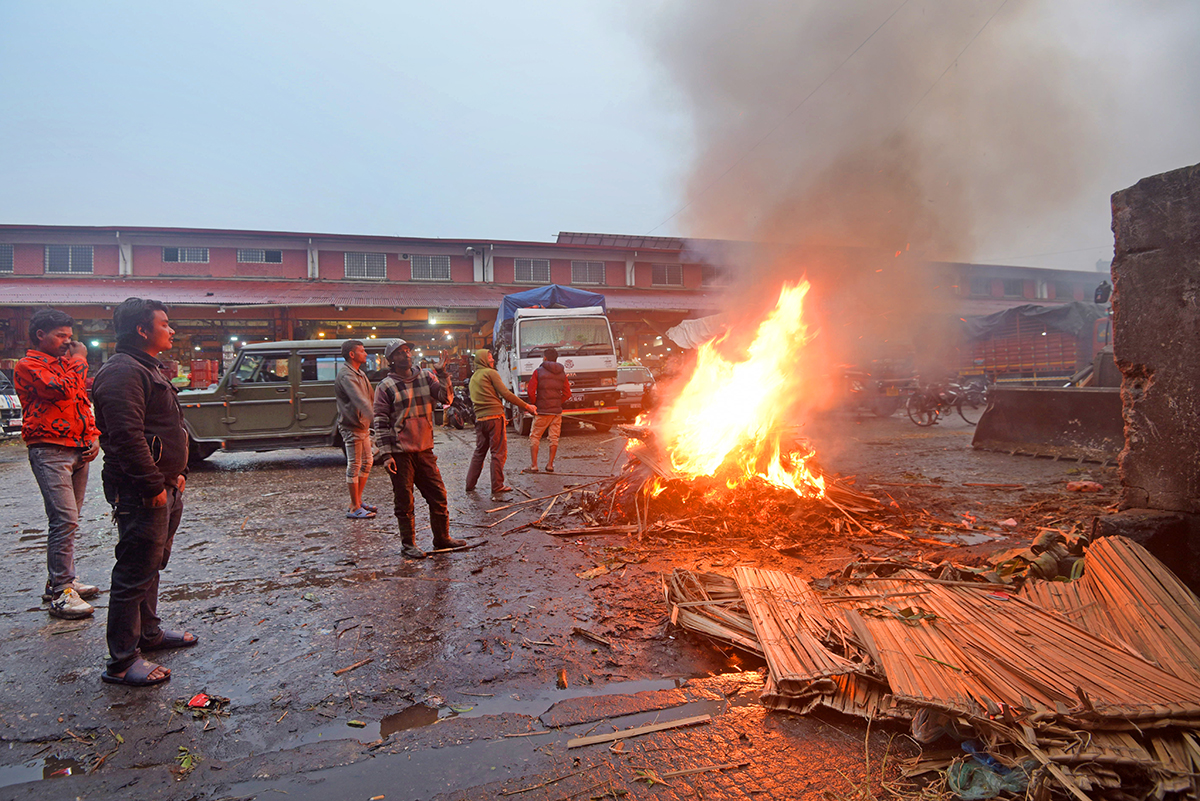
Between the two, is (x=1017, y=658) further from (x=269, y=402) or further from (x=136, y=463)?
(x=269, y=402)

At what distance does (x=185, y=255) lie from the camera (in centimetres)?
2505

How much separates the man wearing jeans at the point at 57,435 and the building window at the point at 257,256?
24.8m

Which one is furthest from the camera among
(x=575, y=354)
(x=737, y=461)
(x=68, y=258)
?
(x=68, y=258)

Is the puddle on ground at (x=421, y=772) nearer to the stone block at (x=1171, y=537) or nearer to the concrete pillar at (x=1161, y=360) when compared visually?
the stone block at (x=1171, y=537)

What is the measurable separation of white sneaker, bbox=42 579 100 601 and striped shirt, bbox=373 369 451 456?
214cm

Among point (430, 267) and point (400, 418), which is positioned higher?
point (430, 267)

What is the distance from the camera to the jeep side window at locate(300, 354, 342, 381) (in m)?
10.3

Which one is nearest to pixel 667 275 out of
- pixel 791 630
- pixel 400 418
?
pixel 400 418

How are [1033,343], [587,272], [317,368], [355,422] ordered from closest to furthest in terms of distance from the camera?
[355,422] → [317,368] → [1033,343] → [587,272]

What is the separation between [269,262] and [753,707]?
28665 millimetres

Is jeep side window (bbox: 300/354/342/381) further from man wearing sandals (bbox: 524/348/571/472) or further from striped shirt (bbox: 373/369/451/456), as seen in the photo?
striped shirt (bbox: 373/369/451/456)

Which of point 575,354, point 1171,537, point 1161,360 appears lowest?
point 1171,537

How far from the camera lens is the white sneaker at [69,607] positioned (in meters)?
3.87

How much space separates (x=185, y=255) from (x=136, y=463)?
27628 millimetres
